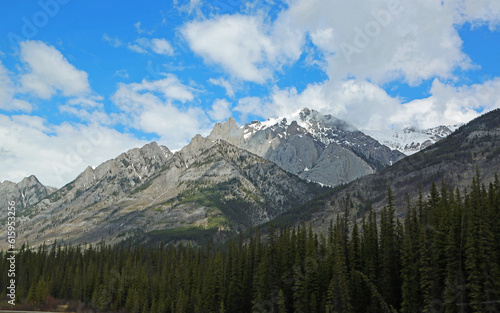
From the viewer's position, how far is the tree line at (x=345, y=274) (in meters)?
66.8

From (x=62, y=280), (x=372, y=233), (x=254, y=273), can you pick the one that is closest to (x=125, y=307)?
(x=62, y=280)

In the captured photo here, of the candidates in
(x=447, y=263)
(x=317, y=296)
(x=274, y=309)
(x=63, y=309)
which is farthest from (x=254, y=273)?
(x=63, y=309)

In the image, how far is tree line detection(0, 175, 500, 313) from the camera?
66.8 metres

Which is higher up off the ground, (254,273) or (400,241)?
(400,241)

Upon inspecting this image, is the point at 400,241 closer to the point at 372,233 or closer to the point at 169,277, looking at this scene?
the point at 372,233

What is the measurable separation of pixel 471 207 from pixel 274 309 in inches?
2127

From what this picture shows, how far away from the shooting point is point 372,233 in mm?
99812

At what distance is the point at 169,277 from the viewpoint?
145m

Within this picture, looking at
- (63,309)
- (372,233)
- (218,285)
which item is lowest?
(63,309)

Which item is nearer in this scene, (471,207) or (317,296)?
(471,207)

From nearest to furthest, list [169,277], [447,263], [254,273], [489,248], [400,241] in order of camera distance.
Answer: [489,248]
[447,263]
[400,241]
[254,273]
[169,277]

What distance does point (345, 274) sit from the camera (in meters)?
87.5

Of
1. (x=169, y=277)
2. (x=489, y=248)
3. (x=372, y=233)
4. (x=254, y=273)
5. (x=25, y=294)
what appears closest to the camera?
(x=489, y=248)

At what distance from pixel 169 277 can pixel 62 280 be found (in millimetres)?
60015
